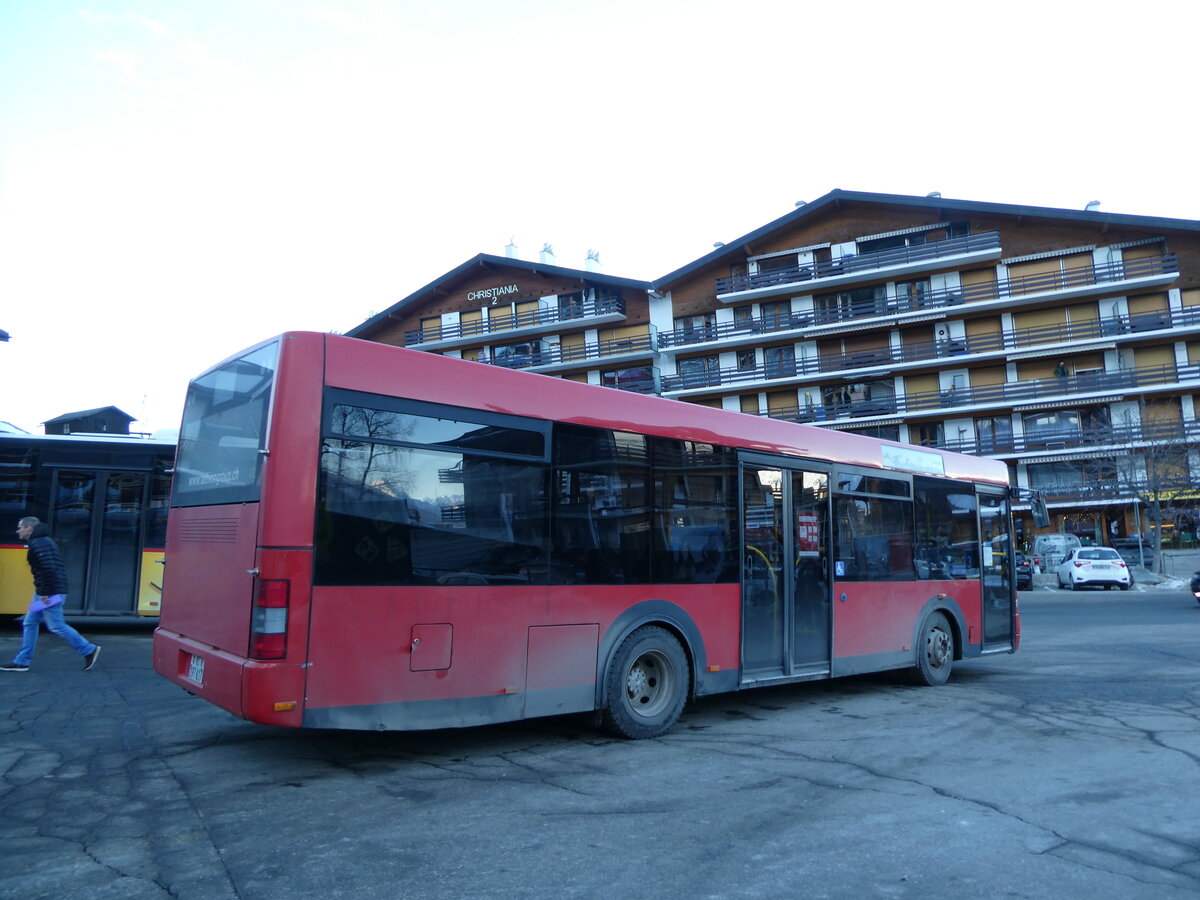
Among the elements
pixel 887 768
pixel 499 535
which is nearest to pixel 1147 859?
pixel 887 768

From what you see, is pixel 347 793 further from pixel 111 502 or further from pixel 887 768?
pixel 111 502

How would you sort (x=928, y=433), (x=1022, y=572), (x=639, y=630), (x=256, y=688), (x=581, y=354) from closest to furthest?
(x=256, y=688) → (x=639, y=630) → (x=1022, y=572) → (x=928, y=433) → (x=581, y=354)

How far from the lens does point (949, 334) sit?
144 ft

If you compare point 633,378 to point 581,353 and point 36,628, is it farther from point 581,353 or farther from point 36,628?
point 36,628

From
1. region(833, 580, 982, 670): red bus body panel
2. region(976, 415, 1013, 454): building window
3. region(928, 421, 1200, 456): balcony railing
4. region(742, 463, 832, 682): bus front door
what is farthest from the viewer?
region(976, 415, 1013, 454): building window

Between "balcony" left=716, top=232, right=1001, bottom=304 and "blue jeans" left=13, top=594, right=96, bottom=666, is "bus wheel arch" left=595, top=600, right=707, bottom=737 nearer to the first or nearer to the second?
"blue jeans" left=13, top=594, right=96, bottom=666

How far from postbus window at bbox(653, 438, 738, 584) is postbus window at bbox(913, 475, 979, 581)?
315 cm

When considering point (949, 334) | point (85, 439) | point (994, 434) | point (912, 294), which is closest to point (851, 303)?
point (912, 294)

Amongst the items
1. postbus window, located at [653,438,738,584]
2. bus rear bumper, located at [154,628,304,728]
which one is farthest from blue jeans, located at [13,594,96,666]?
postbus window, located at [653,438,738,584]

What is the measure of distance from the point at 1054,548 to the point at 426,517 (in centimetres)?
3626

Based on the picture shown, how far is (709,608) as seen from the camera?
7344 millimetres

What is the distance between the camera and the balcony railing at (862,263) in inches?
1658

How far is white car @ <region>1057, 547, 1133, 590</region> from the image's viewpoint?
2864 cm

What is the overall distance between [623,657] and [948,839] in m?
2.82
